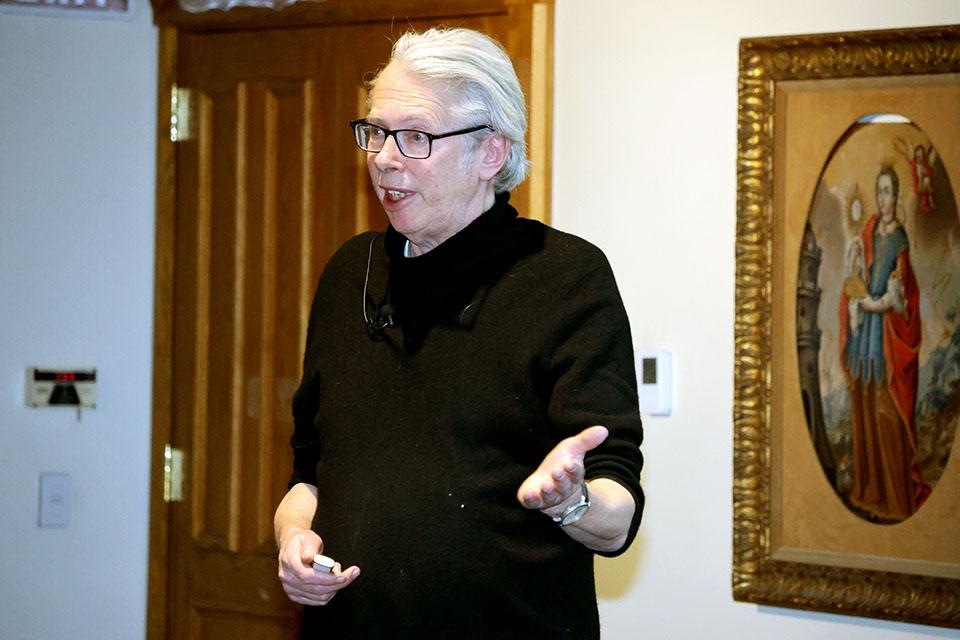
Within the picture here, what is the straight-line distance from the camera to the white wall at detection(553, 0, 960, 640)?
7.95 ft

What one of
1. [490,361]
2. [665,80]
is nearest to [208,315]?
[665,80]

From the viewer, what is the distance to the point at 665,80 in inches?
97.0

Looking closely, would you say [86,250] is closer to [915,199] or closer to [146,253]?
[146,253]

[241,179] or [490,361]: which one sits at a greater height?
[241,179]

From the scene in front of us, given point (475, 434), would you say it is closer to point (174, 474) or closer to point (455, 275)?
point (455, 275)

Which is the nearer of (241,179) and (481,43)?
(481,43)

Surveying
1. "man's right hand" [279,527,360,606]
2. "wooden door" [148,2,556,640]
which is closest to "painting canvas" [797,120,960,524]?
"wooden door" [148,2,556,640]

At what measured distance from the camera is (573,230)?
8.36 ft

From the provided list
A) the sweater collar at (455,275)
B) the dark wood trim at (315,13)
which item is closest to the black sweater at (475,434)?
the sweater collar at (455,275)

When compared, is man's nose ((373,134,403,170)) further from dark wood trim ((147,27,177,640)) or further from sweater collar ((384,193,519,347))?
dark wood trim ((147,27,177,640))

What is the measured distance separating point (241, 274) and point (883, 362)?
148cm

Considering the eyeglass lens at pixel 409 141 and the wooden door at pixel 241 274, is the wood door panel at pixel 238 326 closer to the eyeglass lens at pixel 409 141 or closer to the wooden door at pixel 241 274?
the wooden door at pixel 241 274

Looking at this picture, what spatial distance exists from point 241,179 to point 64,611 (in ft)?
3.81

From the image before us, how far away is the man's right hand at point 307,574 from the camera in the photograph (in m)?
1.33
